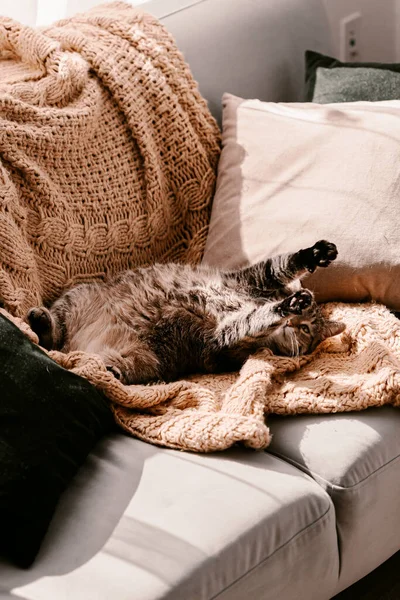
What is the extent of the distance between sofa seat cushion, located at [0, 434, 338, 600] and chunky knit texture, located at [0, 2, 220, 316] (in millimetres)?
568

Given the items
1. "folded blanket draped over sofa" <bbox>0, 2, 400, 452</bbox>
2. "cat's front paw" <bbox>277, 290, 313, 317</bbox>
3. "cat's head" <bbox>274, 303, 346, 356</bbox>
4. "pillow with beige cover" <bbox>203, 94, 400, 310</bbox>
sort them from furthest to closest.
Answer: "pillow with beige cover" <bbox>203, 94, 400, 310</bbox> < "cat's head" <bbox>274, 303, 346, 356</bbox> < "cat's front paw" <bbox>277, 290, 313, 317</bbox> < "folded blanket draped over sofa" <bbox>0, 2, 400, 452</bbox>

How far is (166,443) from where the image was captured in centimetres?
150

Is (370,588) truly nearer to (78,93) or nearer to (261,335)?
(261,335)

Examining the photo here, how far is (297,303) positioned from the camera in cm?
174

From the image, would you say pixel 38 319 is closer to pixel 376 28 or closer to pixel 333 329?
pixel 333 329

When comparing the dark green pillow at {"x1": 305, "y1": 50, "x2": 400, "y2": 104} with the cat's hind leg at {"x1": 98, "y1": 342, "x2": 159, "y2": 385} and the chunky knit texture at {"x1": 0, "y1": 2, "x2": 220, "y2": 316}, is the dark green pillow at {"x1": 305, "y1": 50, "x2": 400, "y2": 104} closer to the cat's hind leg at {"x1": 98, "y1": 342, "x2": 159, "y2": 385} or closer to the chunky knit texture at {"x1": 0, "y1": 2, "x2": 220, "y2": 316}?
the chunky knit texture at {"x1": 0, "y1": 2, "x2": 220, "y2": 316}

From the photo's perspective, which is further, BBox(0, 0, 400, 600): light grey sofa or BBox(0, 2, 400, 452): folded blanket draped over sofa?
BBox(0, 2, 400, 452): folded blanket draped over sofa

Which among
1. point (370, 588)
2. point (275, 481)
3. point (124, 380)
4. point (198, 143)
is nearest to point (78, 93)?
point (198, 143)

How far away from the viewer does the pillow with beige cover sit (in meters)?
1.96

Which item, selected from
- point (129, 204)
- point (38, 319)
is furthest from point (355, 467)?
point (129, 204)

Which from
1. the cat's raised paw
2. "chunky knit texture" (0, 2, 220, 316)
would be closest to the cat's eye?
"chunky knit texture" (0, 2, 220, 316)

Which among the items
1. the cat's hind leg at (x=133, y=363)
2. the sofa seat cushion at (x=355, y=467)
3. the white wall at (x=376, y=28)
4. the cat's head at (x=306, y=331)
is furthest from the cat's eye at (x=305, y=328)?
the white wall at (x=376, y=28)

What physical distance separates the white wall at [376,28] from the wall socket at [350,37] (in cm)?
2

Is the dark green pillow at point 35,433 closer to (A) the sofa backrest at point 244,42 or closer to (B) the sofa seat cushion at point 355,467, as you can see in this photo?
(B) the sofa seat cushion at point 355,467
